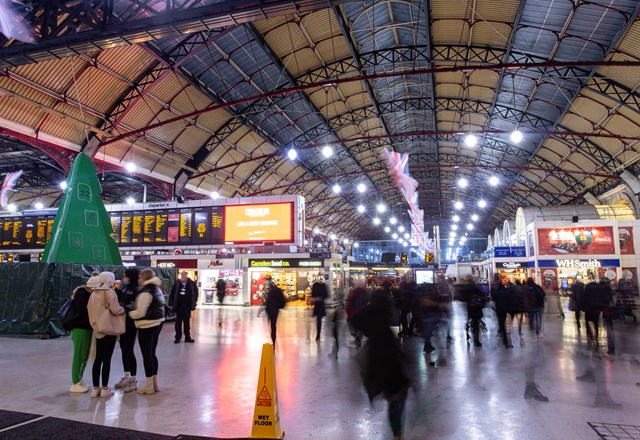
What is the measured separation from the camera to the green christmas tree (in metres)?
10.6

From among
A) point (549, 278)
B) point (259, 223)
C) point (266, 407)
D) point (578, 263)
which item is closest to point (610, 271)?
point (578, 263)

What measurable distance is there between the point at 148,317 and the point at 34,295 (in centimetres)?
748

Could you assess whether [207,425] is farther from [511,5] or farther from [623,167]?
[623,167]

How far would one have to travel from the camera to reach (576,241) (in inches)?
971

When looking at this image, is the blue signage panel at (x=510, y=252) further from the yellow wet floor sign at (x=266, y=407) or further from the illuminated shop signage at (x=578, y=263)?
the yellow wet floor sign at (x=266, y=407)

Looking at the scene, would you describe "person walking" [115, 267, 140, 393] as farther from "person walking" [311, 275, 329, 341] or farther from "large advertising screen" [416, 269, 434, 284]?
"large advertising screen" [416, 269, 434, 284]

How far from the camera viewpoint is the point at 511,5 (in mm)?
15359

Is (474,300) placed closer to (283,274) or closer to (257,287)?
(257,287)

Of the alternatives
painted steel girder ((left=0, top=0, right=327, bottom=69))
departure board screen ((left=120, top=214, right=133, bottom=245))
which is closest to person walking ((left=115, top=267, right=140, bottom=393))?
painted steel girder ((left=0, top=0, right=327, bottom=69))

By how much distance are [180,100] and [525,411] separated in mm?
20250

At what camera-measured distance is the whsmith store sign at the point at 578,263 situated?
78.9 feet

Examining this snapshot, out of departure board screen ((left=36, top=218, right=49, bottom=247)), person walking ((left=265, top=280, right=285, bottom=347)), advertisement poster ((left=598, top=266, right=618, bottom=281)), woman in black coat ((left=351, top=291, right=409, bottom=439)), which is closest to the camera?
woman in black coat ((left=351, top=291, right=409, bottom=439))

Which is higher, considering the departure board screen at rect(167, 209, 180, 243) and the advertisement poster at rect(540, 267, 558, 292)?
the departure board screen at rect(167, 209, 180, 243)

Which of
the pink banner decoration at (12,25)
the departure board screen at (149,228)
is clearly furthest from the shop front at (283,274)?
the pink banner decoration at (12,25)
